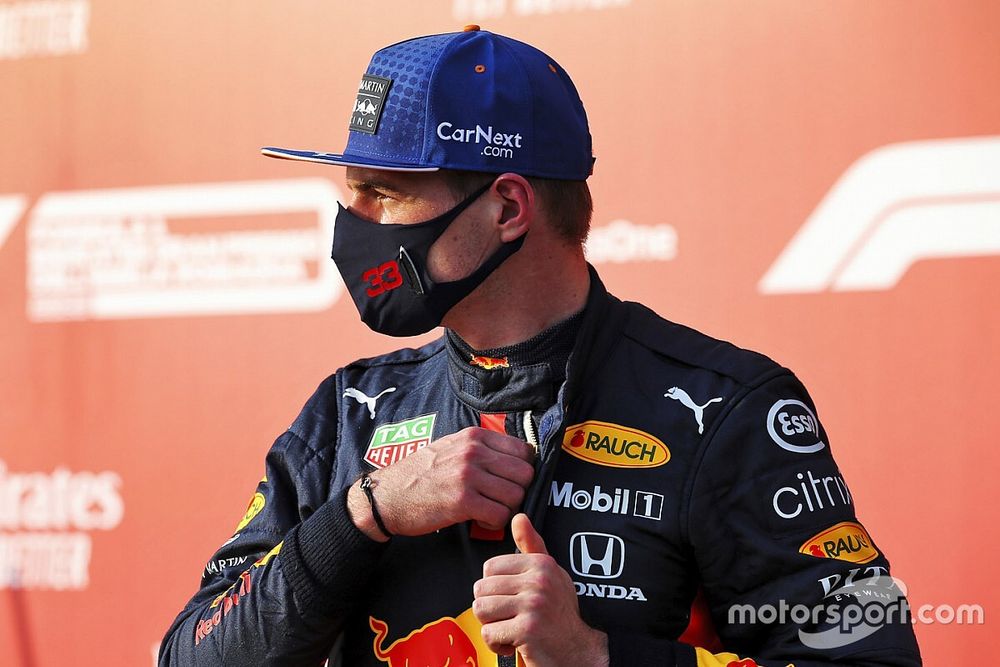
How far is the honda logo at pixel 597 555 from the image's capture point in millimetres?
1275

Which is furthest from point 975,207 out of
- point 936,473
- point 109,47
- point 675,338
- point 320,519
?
point 109,47

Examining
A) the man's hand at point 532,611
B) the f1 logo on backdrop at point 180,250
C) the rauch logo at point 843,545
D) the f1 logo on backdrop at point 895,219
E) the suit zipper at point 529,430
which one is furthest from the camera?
the f1 logo on backdrop at point 180,250

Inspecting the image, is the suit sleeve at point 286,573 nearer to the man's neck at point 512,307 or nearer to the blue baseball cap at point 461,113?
the man's neck at point 512,307

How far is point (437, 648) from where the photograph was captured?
130 cm

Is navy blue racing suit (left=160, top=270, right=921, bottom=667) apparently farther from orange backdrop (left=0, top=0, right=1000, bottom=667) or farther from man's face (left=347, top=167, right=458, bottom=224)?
orange backdrop (left=0, top=0, right=1000, bottom=667)

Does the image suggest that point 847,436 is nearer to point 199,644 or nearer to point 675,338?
point 675,338

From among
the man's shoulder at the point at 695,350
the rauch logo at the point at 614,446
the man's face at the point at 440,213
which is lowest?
the rauch logo at the point at 614,446

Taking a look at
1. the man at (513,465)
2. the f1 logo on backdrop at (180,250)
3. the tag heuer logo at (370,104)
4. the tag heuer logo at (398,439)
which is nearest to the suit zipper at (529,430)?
the man at (513,465)

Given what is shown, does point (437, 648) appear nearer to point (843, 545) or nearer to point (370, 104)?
point (843, 545)

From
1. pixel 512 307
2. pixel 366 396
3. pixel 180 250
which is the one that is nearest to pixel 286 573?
pixel 366 396

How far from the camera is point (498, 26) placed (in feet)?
8.09

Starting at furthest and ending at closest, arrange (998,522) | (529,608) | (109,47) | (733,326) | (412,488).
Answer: (109,47), (733,326), (998,522), (412,488), (529,608)

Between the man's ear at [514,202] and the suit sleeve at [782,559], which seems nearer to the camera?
the suit sleeve at [782,559]

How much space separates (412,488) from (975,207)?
4.22ft
